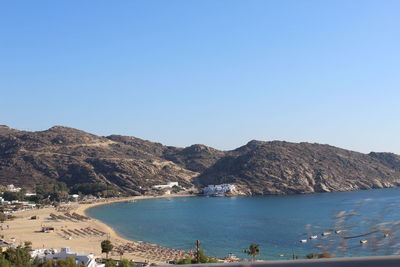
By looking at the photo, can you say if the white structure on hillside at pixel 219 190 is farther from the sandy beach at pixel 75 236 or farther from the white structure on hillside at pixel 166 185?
the sandy beach at pixel 75 236

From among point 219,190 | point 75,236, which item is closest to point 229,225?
point 75,236

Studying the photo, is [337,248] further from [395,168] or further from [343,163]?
[395,168]

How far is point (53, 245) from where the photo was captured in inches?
1314

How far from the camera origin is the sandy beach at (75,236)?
2977 centimetres

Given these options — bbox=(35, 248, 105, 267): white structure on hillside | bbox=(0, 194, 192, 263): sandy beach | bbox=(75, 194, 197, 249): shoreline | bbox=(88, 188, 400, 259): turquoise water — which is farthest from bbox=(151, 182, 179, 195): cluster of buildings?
bbox=(35, 248, 105, 267): white structure on hillside

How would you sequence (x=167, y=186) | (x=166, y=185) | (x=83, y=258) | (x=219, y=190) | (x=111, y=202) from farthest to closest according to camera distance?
(x=166, y=185) < (x=167, y=186) < (x=219, y=190) < (x=111, y=202) < (x=83, y=258)

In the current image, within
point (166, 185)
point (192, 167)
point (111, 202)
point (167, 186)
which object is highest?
point (192, 167)

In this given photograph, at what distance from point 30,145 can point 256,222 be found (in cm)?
7801

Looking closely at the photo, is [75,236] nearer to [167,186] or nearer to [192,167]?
[167,186]

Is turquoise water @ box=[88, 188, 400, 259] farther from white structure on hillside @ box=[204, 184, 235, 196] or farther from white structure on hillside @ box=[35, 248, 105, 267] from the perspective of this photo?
white structure on hillside @ box=[204, 184, 235, 196]

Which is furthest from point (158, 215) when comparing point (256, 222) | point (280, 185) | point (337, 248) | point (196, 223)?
point (337, 248)

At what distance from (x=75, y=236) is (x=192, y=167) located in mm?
82871

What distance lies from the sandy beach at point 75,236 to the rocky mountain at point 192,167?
36207 millimetres

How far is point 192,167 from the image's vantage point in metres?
121
